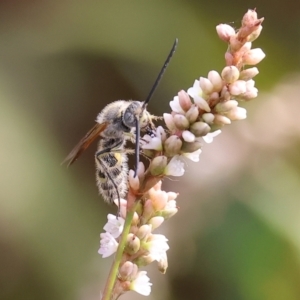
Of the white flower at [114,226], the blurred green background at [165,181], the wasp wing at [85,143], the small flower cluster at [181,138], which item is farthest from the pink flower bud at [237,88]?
the blurred green background at [165,181]

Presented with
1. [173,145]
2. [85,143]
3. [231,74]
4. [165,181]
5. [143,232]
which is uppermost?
[231,74]

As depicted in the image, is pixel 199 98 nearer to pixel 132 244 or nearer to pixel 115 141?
pixel 132 244

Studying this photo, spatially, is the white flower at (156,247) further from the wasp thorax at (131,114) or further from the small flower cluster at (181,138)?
the wasp thorax at (131,114)

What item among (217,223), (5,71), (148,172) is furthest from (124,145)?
(5,71)

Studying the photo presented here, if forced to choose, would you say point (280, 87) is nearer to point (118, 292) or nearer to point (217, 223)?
point (217, 223)

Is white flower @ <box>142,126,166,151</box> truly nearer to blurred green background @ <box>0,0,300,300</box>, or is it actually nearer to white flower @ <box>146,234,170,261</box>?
white flower @ <box>146,234,170,261</box>

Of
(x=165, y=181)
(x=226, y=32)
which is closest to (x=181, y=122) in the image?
(x=226, y=32)
